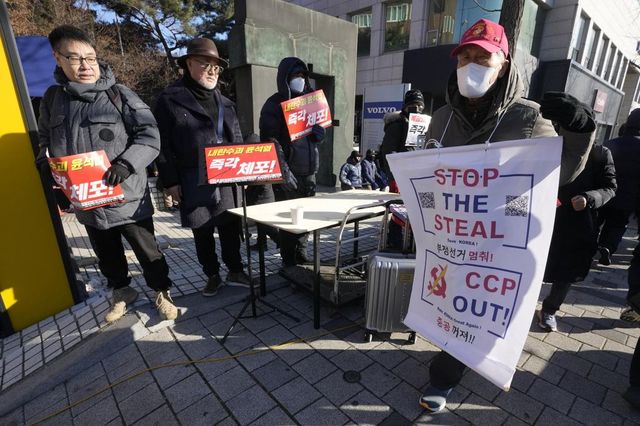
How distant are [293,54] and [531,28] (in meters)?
10.6

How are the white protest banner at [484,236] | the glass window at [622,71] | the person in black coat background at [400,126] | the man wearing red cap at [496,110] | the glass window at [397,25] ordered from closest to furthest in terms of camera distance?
the white protest banner at [484,236] → the man wearing red cap at [496,110] → the person in black coat background at [400,126] → the glass window at [397,25] → the glass window at [622,71]

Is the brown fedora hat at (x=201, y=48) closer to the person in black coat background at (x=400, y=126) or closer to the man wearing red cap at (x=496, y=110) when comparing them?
the man wearing red cap at (x=496, y=110)

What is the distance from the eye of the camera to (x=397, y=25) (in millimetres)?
14367

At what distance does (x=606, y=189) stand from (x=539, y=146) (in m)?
2.04

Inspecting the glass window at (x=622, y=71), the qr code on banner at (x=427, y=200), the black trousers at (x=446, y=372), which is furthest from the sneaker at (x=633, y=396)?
the glass window at (x=622, y=71)

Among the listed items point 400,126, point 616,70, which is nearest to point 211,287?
point 400,126

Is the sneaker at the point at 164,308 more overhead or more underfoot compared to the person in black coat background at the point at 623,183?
more underfoot

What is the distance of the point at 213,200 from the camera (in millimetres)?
2988

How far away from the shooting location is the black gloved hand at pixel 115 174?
2.35 meters

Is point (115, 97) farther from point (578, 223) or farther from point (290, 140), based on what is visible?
point (578, 223)

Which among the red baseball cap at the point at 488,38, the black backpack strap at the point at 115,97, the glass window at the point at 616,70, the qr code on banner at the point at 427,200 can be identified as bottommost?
the qr code on banner at the point at 427,200

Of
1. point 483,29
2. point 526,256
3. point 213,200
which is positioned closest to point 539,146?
point 526,256

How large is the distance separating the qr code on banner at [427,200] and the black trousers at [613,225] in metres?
4.57

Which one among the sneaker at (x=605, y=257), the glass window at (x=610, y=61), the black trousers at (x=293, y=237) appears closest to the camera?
the black trousers at (x=293, y=237)
